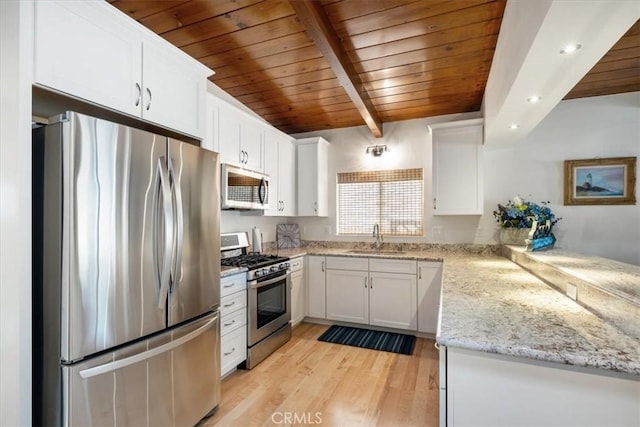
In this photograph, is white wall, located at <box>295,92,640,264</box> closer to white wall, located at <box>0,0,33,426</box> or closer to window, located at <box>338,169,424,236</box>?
window, located at <box>338,169,424,236</box>

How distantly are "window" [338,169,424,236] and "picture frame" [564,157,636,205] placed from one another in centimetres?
148

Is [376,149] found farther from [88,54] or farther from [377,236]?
[88,54]

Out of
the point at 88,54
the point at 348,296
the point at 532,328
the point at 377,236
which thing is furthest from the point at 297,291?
the point at 88,54

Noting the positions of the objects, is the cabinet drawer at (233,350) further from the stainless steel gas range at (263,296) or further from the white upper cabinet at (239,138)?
the white upper cabinet at (239,138)

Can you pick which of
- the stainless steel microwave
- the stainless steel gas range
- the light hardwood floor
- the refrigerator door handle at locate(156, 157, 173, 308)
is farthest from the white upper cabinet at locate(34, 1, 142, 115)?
the light hardwood floor

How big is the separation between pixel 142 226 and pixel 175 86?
0.97m

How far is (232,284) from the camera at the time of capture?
243 cm

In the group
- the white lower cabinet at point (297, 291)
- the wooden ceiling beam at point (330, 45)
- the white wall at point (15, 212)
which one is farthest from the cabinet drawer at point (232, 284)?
the wooden ceiling beam at point (330, 45)

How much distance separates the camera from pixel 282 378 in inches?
97.3

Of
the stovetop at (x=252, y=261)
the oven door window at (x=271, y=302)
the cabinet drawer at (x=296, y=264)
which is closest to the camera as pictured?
the stovetop at (x=252, y=261)

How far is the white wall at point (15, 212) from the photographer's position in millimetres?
1222

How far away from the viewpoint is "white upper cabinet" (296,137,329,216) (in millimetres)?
3965

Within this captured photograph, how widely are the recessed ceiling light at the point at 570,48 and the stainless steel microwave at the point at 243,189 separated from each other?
2369 millimetres

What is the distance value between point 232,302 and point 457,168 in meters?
2.68
